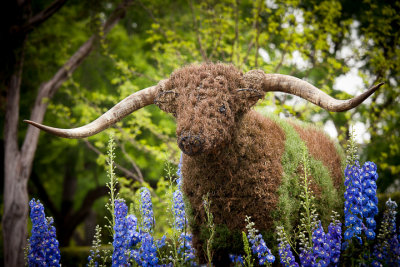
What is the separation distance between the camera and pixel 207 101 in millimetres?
2904

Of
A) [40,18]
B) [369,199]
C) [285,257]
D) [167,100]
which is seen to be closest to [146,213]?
[167,100]

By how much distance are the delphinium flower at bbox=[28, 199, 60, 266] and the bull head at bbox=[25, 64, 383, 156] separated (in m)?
0.73

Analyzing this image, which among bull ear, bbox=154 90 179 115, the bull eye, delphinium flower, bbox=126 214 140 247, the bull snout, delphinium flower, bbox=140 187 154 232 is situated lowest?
delphinium flower, bbox=126 214 140 247

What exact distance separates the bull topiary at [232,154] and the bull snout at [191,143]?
18 centimetres

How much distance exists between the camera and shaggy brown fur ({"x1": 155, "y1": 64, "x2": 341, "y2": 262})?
2.99 metres

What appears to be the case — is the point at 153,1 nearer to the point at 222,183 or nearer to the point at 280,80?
the point at 280,80

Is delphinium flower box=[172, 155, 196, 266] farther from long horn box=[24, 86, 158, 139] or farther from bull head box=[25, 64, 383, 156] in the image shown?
long horn box=[24, 86, 158, 139]

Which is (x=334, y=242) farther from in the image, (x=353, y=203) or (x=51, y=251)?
(x=51, y=251)

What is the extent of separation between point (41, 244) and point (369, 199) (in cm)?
272

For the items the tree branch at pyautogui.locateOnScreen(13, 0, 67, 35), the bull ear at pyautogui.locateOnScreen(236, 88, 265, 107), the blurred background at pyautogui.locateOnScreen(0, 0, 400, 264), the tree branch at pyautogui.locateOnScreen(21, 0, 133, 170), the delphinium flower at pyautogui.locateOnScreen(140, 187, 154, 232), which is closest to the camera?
the delphinium flower at pyautogui.locateOnScreen(140, 187, 154, 232)

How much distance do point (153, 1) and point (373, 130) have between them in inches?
221

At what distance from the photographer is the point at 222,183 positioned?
315 cm

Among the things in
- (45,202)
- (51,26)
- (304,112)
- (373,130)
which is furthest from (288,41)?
(45,202)

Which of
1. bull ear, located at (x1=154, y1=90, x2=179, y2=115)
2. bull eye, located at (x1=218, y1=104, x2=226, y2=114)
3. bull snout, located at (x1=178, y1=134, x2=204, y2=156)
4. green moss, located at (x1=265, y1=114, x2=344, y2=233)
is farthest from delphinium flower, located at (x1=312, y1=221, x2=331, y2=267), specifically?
bull ear, located at (x1=154, y1=90, x2=179, y2=115)
